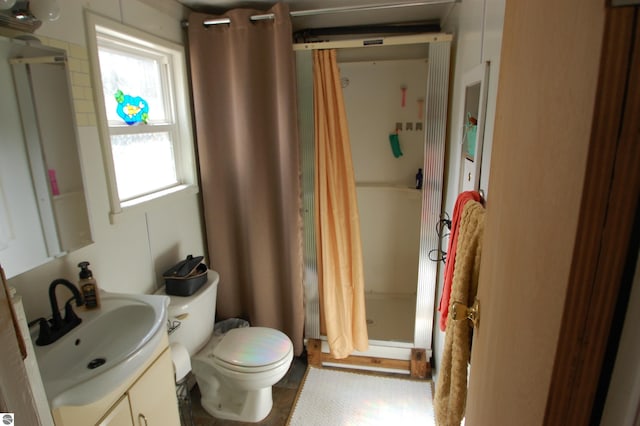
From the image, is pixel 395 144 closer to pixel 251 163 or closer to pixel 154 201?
pixel 251 163

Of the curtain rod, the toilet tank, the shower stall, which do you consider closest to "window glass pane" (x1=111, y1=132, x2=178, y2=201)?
the toilet tank

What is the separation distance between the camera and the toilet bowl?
1.83 meters

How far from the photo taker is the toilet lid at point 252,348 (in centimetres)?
183

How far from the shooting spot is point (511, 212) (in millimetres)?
707

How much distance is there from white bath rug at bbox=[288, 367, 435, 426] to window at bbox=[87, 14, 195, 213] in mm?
1464

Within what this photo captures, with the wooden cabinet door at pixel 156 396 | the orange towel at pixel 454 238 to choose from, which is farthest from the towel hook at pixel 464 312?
the wooden cabinet door at pixel 156 396

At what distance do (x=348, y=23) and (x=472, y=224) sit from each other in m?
1.70

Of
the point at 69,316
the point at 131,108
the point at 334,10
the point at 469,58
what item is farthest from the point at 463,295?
the point at 131,108

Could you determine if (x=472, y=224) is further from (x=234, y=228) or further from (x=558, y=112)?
(x=234, y=228)

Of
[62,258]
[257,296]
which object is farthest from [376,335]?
[62,258]

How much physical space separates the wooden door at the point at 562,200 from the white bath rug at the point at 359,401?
1.44 m

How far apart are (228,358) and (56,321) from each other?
0.84 m

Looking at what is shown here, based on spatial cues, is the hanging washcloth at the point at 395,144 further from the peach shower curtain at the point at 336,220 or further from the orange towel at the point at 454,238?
the orange towel at the point at 454,238

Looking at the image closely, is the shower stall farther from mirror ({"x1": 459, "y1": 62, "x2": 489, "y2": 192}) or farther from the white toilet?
the white toilet
